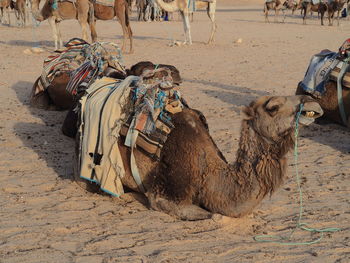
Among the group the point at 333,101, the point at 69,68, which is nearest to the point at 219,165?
the point at 333,101

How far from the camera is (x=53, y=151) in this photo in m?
5.61

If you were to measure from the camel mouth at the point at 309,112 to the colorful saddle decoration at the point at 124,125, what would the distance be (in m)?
Answer: 1.10

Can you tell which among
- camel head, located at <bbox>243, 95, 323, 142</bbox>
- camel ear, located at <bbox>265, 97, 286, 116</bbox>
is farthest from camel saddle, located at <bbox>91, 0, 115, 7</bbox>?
camel ear, located at <bbox>265, 97, 286, 116</bbox>

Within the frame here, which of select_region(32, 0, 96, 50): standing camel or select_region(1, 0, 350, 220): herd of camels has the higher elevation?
select_region(32, 0, 96, 50): standing camel

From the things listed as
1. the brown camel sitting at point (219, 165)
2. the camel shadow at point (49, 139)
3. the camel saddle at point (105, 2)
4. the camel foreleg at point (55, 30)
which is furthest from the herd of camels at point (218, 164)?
the camel foreleg at point (55, 30)

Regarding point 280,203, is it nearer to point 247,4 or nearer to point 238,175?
point 238,175

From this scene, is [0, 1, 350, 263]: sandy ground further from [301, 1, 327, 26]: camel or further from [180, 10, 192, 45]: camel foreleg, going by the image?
[301, 1, 327, 26]: camel

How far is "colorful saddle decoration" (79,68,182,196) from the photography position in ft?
12.9

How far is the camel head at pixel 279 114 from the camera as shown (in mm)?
3201

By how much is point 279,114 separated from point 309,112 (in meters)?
0.20

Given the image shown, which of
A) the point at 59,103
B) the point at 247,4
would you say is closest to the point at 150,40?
the point at 59,103

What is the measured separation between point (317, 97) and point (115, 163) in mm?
3686

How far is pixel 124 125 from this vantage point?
13.4 feet

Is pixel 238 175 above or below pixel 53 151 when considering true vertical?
above
